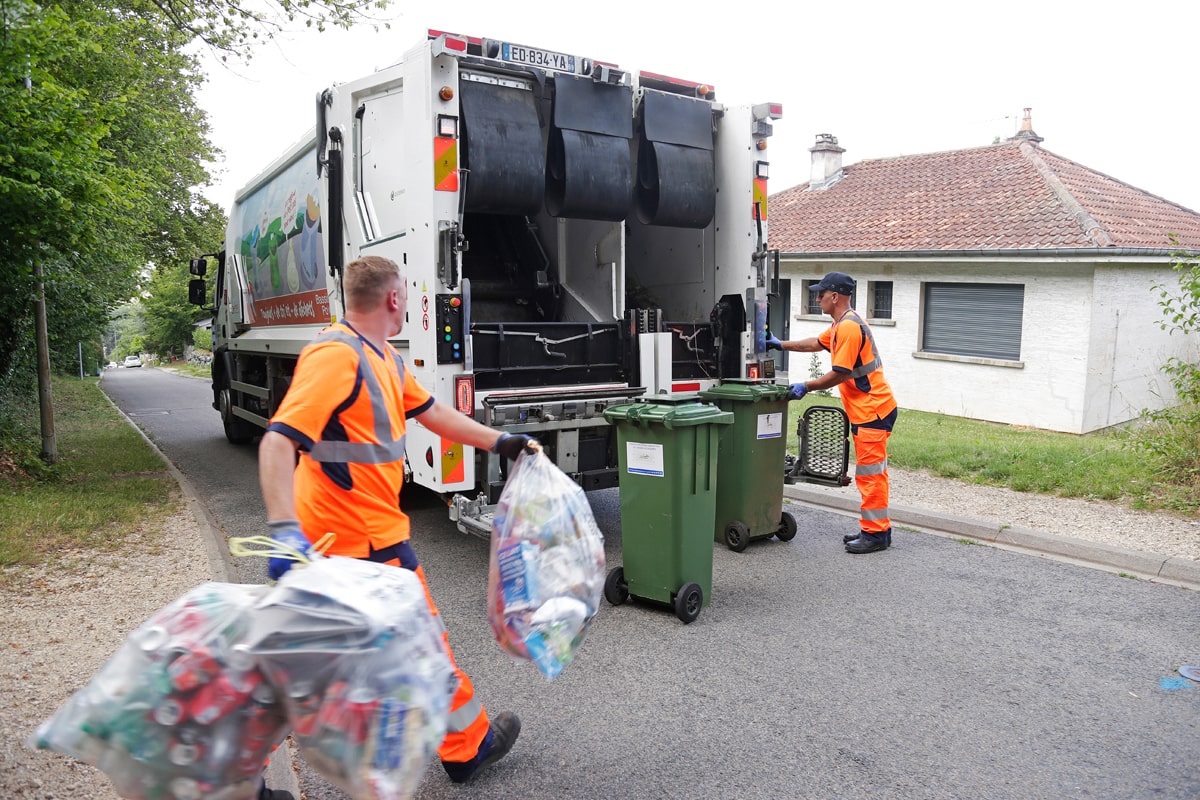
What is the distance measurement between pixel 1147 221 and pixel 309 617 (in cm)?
1589

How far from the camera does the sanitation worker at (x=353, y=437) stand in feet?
7.82

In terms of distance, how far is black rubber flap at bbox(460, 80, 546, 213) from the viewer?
5227 mm

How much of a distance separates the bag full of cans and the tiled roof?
12.2 meters

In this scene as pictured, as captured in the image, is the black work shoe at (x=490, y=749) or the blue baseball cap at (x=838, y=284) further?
the blue baseball cap at (x=838, y=284)

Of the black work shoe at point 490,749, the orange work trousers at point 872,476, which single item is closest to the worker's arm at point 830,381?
the orange work trousers at point 872,476

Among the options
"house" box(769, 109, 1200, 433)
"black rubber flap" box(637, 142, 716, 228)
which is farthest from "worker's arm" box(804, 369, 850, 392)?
"house" box(769, 109, 1200, 433)

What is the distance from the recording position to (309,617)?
1846 mm

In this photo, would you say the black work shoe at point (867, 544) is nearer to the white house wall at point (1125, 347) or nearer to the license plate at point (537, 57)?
the license plate at point (537, 57)

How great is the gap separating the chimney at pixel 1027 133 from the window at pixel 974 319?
5.40m

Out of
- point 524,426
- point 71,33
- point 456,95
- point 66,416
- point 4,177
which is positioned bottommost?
point 66,416

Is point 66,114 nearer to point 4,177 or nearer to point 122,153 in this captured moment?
point 4,177

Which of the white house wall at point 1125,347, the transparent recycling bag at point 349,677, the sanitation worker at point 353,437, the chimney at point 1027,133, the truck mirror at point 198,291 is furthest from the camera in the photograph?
the chimney at point 1027,133

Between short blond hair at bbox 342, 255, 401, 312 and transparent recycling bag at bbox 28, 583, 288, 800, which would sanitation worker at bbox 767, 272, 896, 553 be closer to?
short blond hair at bbox 342, 255, 401, 312

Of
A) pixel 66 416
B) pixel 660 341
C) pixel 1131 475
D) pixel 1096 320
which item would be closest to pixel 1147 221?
pixel 1096 320
